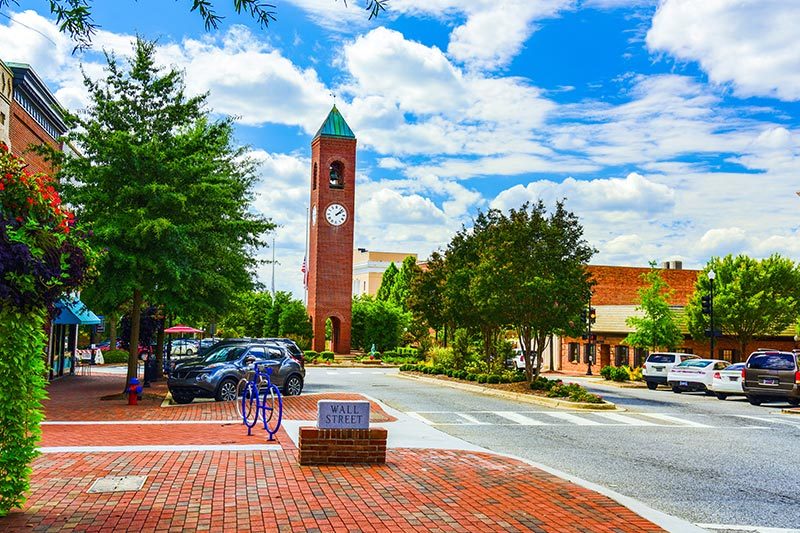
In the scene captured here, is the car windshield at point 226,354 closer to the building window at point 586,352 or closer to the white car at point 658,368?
the white car at point 658,368

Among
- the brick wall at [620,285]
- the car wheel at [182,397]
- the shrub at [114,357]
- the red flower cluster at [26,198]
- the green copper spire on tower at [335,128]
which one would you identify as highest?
the green copper spire on tower at [335,128]

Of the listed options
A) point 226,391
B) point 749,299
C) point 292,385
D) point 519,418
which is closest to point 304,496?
point 519,418

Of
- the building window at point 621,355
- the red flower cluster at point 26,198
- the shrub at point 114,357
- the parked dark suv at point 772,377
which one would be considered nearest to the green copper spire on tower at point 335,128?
the shrub at point 114,357

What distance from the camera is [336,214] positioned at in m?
62.1

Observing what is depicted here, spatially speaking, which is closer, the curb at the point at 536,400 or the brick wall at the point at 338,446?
the brick wall at the point at 338,446

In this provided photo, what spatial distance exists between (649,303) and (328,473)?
34227 millimetres

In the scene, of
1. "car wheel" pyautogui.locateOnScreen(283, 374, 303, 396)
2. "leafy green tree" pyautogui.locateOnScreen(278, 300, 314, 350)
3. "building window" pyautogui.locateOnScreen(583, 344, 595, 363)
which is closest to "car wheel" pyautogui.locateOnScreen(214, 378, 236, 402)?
"car wheel" pyautogui.locateOnScreen(283, 374, 303, 396)

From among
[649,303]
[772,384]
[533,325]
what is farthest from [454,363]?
[772,384]

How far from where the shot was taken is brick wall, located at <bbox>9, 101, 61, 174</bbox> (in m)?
24.9

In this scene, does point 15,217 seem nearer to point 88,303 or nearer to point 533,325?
point 88,303

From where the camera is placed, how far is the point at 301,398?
21594 millimetres

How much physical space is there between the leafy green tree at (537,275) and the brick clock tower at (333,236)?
33.6 m

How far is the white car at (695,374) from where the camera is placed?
1198 inches

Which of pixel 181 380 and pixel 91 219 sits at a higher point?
pixel 91 219
